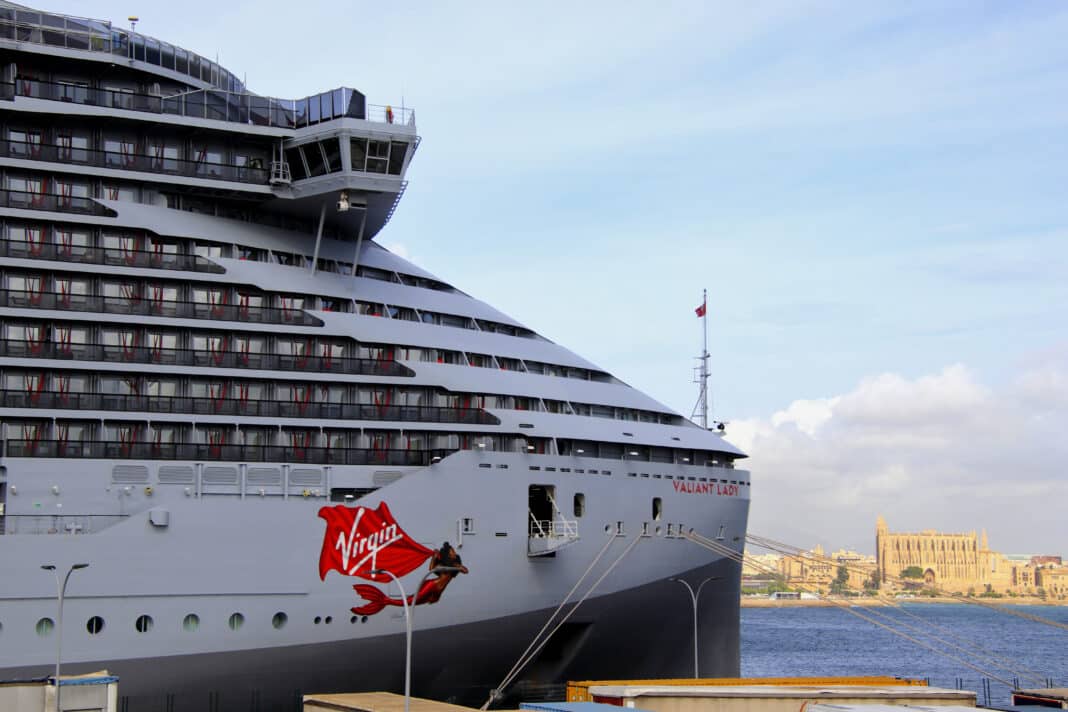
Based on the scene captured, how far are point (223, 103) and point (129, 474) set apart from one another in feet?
46.4

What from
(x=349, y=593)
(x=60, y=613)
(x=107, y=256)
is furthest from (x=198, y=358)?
(x=60, y=613)

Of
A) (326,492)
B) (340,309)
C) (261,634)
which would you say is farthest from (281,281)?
(261,634)

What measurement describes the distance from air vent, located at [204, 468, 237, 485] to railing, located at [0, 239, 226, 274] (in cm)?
707

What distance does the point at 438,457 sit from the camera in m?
45.5

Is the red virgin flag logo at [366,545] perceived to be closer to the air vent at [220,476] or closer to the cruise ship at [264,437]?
the cruise ship at [264,437]

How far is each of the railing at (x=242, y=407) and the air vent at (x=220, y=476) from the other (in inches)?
79.8

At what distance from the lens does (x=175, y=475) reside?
4206cm

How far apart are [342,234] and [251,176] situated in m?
4.89

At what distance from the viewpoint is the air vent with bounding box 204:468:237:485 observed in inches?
1668

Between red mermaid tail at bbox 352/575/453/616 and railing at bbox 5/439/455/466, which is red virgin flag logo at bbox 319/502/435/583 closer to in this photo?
red mermaid tail at bbox 352/575/453/616

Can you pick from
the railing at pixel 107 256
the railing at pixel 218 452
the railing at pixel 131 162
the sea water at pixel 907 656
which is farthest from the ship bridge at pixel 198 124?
the sea water at pixel 907 656

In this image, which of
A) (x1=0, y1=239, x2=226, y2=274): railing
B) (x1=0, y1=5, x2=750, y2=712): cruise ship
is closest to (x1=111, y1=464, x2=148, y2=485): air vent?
(x1=0, y1=5, x2=750, y2=712): cruise ship

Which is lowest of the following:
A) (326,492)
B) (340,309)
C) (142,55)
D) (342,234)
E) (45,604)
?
(45,604)

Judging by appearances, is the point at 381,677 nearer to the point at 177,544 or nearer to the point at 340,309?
the point at 177,544
